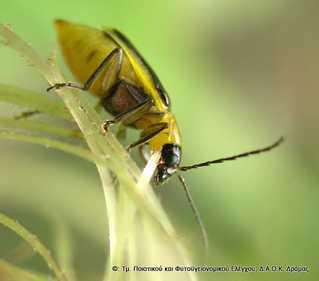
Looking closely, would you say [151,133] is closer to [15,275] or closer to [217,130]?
[15,275]

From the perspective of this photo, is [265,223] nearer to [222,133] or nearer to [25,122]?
[222,133]

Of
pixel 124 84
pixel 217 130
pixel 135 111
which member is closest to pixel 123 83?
pixel 124 84

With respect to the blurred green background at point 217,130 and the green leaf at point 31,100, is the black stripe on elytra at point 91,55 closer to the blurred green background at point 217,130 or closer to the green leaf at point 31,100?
the green leaf at point 31,100

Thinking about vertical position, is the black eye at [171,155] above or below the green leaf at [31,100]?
below

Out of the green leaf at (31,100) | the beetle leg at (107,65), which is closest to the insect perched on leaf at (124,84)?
the beetle leg at (107,65)

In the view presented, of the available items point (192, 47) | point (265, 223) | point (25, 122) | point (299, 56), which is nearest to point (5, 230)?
point (25, 122)
